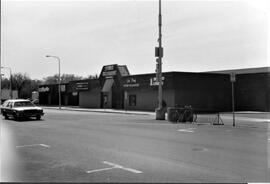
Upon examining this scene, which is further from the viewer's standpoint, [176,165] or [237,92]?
[237,92]

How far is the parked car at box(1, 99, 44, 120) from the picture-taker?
1075 inches

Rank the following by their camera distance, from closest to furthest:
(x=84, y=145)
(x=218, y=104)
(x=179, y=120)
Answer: (x=84, y=145)
(x=179, y=120)
(x=218, y=104)

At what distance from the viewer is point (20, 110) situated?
27281mm

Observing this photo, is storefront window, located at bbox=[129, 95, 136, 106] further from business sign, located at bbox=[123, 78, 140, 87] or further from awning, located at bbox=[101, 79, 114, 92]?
awning, located at bbox=[101, 79, 114, 92]

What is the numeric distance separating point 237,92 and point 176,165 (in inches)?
1577

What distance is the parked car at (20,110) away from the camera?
27297mm

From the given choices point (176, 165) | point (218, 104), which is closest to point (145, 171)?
point (176, 165)

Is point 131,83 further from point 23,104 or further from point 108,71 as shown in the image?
point 23,104

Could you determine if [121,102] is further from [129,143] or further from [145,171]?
[145,171]

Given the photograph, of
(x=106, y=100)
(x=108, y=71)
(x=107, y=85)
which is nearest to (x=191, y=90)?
(x=107, y=85)

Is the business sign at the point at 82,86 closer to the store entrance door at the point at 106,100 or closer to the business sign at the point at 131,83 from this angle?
the store entrance door at the point at 106,100

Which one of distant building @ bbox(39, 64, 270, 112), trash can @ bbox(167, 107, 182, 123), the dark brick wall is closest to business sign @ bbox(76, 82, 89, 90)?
distant building @ bbox(39, 64, 270, 112)

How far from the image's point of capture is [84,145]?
13.1 metres

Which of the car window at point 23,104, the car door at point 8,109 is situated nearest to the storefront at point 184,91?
the car window at point 23,104
